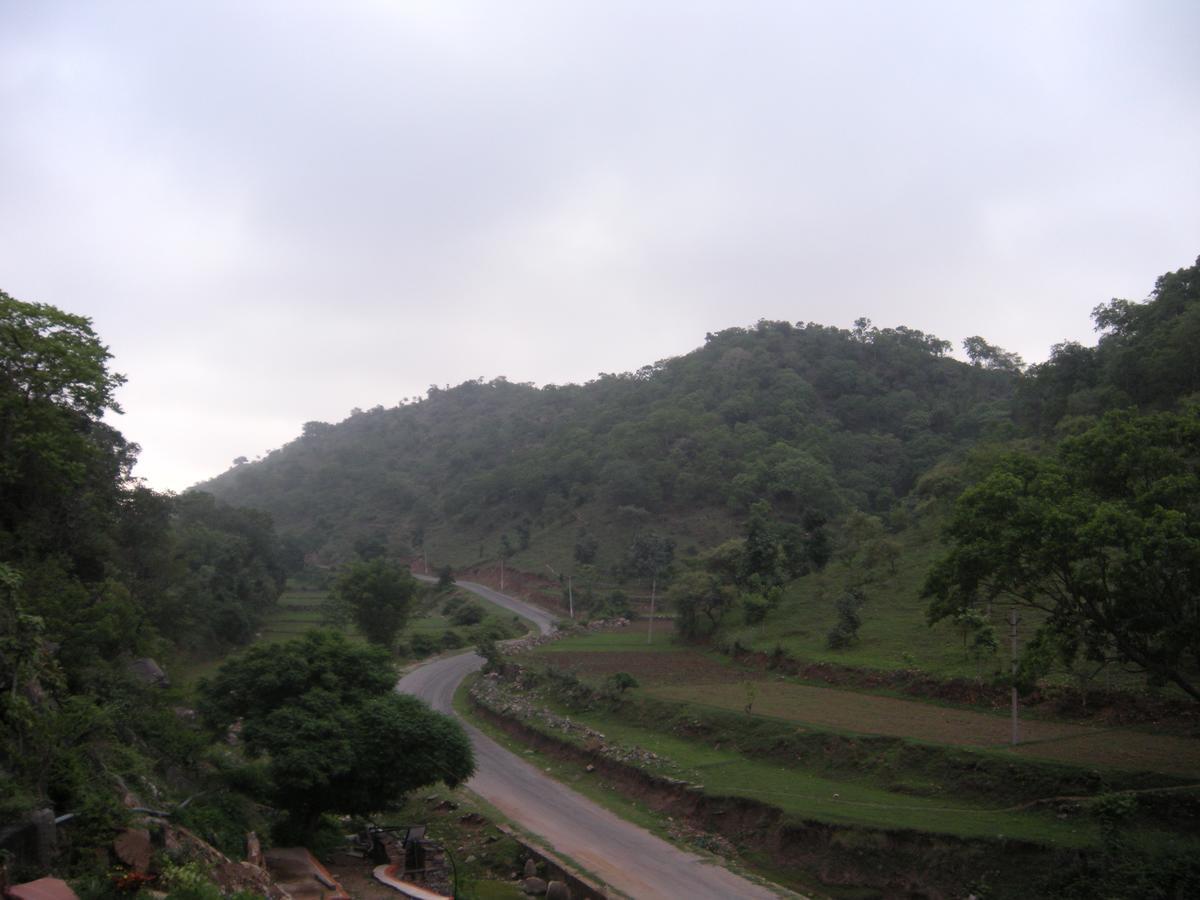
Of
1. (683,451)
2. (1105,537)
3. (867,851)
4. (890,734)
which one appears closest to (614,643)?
(890,734)

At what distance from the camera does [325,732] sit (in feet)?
58.6

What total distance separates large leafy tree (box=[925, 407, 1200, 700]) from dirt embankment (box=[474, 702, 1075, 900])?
4.10 m

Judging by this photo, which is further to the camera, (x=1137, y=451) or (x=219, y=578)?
(x=219, y=578)

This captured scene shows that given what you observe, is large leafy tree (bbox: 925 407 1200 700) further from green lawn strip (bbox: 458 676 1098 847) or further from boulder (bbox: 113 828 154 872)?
boulder (bbox: 113 828 154 872)

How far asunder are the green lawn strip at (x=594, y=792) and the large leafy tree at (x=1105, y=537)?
7.32 m

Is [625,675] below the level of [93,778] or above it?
below

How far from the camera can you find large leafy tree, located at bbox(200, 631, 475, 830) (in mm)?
17438

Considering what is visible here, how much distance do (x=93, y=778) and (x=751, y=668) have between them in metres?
27.1

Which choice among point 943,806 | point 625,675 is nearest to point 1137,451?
point 943,806

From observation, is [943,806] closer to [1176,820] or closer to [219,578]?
[1176,820]

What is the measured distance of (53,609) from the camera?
19125 mm

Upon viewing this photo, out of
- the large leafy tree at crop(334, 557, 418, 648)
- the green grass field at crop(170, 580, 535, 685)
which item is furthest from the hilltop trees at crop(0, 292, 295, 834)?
the green grass field at crop(170, 580, 535, 685)

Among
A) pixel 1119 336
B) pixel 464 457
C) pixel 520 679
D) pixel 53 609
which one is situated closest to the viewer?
pixel 53 609

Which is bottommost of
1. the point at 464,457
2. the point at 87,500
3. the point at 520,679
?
the point at 520,679
